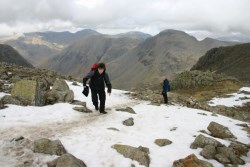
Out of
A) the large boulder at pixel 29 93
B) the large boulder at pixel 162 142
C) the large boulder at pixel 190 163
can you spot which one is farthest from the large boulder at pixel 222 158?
the large boulder at pixel 29 93

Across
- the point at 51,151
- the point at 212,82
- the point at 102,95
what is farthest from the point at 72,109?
the point at 212,82

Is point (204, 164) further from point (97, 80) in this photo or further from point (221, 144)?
point (97, 80)

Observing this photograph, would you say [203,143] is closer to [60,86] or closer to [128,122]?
[128,122]

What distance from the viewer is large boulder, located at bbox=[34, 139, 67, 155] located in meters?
12.0

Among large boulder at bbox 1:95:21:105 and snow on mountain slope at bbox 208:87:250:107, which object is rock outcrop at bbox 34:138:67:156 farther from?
snow on mountain slope at bbox 208:87:250:107

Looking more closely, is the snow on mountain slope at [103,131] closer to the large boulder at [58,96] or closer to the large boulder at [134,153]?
the large boulder at [134,153]

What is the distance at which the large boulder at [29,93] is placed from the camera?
19750 mm

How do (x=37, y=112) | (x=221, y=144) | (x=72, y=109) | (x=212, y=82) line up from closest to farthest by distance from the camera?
(x=221, y=144), (x=37, y=112), (x=72, y=109), (x=212, y=82)

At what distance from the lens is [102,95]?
1988 cm

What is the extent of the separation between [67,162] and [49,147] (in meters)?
1.49

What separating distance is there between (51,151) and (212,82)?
61.9 m

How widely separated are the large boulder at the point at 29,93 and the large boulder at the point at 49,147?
7.92m

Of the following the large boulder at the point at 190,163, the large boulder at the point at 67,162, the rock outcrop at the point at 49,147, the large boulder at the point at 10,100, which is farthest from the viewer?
the large boulder at the point at 10,100

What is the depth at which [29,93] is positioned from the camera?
786 inches
